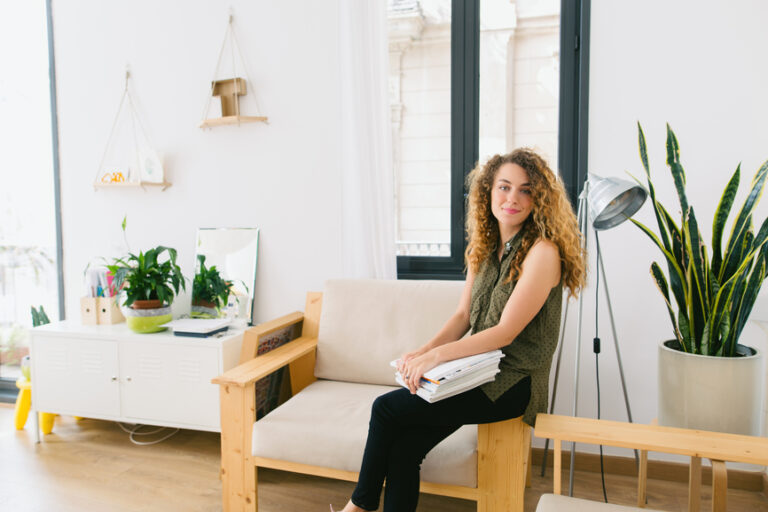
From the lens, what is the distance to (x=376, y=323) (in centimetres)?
216

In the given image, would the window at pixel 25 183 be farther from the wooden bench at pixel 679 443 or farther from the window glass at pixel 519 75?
the wooden bench at pixel 679 443

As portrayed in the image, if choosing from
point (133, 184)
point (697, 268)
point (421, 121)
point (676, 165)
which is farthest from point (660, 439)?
point (133, 184)

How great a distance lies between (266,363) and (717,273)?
163cm

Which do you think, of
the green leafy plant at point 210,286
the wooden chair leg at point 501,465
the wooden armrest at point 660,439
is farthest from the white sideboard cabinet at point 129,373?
the wooden armrest at point 660,439

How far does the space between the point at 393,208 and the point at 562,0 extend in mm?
1187

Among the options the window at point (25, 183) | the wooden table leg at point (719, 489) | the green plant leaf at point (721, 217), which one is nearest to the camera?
the wooden table leg at point (719, 489)

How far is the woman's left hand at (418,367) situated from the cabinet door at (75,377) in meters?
1.64

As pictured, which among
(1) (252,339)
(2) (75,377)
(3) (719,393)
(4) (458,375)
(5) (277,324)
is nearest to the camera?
(4) (458,375)

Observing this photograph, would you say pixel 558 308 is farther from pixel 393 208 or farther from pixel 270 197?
pixel 270 197

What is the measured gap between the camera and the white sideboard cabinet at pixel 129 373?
2.32m

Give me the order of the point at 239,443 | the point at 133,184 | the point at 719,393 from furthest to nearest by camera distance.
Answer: the point at 133,184 → the point at 239,443 → the point at 719,393

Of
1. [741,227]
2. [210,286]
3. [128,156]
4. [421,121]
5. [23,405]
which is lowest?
[23,405]

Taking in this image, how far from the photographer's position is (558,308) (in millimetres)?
1616

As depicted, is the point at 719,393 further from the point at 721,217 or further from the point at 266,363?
the point at 266,363
